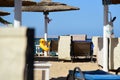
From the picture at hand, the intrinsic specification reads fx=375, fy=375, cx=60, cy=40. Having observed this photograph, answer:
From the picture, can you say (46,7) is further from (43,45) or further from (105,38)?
(105,38)

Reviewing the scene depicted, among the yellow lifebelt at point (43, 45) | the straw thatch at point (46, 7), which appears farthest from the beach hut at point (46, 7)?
the yellow lifebelt at point (43, 45)

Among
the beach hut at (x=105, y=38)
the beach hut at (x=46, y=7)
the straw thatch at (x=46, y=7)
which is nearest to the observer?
the beach hut at (x=105, y=38)

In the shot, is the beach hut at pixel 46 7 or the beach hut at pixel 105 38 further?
the beach hut at pixel 46 7

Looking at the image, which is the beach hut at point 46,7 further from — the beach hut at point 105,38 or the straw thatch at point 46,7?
the beach hut at point 105,38

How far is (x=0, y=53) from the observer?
1076 millimetres

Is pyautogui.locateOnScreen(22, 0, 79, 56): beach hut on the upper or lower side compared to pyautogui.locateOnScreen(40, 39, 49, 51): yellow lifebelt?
upper

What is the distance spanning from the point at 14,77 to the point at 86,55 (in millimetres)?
12164

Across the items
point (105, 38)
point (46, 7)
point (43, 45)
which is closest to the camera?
point (105, 38)

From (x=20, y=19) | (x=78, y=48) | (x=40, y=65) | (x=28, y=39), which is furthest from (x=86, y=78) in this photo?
(x=78, y=48)

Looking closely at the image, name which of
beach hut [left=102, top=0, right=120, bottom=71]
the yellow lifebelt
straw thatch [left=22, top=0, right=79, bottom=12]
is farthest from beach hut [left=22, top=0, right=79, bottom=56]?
beach hut [left=102, top=0, right=120, bottom=71]

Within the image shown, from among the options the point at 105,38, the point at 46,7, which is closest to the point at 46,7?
the point at 46,7

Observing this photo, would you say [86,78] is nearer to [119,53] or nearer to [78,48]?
[119,53]

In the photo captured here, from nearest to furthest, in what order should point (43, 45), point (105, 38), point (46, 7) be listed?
1. point (105, 38)
2. point (43, 45)
3. point (46, 7)

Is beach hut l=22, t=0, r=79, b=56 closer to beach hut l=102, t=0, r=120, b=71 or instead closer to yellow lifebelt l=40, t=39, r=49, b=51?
yellow lifebelt l=40, t=39, r=49, b=51
